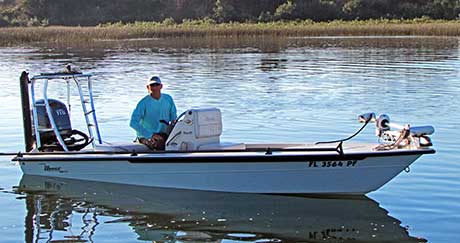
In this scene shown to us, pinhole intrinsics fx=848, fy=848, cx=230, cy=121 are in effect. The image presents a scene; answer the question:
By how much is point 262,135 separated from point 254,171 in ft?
16.8

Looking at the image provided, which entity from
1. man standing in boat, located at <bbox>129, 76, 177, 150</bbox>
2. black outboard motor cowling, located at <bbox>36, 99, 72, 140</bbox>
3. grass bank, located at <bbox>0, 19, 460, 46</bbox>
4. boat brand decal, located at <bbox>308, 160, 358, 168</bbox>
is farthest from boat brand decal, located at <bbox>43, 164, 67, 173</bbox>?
grass bank, located at <bbox>0, 19, 460, 46</bbox>

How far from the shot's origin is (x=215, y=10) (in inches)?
3110

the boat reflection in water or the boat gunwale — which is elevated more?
the boat gunwale

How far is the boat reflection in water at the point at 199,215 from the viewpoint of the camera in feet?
30.6

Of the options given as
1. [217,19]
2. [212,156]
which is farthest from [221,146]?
[217,19]

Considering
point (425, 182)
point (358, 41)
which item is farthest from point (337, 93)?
point (358, 41)

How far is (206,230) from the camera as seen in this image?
9.55m

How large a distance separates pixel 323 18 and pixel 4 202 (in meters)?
62.5

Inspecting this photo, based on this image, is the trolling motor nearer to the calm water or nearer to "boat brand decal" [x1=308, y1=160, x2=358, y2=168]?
"boat brand decal" [x1=308, y1=160, x2=358, y2=168]

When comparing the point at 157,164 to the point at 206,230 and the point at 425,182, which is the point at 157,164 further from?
the point at 425,182

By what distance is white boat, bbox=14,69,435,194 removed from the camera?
10102 millimetres

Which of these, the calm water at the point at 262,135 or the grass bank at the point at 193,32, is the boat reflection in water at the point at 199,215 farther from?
the grass bank at the point at 193,32

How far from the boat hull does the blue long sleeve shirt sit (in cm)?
55

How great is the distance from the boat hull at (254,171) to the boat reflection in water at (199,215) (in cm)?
15
